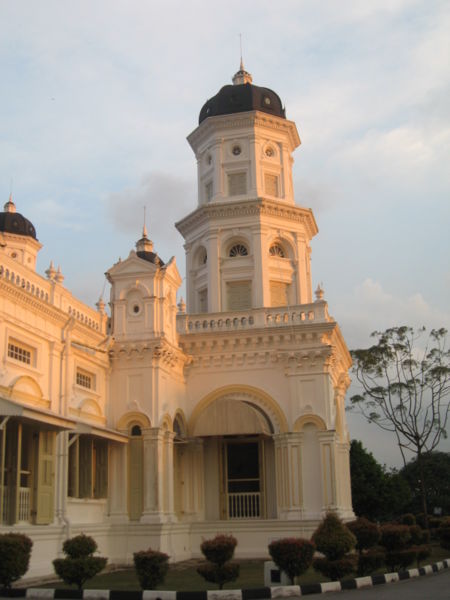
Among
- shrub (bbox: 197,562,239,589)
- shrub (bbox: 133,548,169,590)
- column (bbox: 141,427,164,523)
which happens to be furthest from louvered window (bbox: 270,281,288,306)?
shrub (bbox: 133,548,169,590)

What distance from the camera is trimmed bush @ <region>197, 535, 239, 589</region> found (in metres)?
12.6

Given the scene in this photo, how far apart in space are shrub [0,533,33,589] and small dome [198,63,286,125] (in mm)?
18576

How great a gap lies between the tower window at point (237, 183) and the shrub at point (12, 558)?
54.8ft

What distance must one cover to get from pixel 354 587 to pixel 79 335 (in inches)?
406

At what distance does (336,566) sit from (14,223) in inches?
861

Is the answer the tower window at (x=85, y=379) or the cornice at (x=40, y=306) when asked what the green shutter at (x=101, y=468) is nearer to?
the tower window at (x=85, y=379)

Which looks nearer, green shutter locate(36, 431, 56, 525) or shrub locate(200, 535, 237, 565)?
shrub locate(200, 535, 237, 565)

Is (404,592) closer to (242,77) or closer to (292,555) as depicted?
(292,555)

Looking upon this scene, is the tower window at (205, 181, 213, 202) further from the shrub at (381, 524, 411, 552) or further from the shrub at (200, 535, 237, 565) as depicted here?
the shrub at (200, 535, 237, 565)

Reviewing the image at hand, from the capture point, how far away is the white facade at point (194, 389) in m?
18.1

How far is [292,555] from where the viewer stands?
12.7 metres

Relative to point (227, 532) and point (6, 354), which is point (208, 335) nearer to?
point (227, 532)

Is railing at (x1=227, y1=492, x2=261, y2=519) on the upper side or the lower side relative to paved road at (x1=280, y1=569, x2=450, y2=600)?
upper

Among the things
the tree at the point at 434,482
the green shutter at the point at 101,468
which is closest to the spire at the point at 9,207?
the green shutter at the point at 101,468
